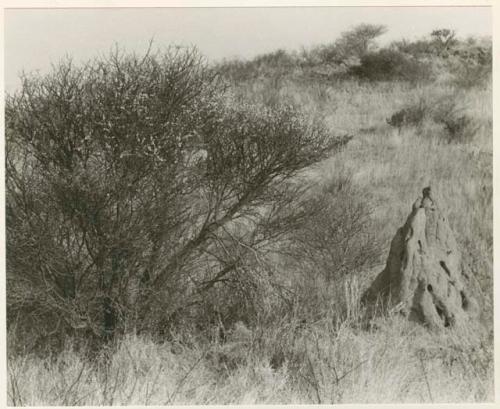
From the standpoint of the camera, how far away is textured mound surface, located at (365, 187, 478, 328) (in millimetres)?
7445

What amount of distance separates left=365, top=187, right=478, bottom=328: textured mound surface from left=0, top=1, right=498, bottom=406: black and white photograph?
2 cm

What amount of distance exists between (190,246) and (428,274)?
7.45 ft

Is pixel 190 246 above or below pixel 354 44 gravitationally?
below

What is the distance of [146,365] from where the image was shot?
22.8 feet

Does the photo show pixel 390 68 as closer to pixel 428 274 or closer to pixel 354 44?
pixel 354 44

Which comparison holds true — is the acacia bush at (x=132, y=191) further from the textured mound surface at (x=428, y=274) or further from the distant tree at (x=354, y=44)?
the distant tree at (x=354, y=44)

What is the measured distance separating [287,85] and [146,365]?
1181cm

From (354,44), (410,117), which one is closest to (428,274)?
(410,117)

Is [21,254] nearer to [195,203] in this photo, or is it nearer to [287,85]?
[195,203]

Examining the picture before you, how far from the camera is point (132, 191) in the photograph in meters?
7.06

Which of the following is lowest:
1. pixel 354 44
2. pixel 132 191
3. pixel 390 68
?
pixel 132 191

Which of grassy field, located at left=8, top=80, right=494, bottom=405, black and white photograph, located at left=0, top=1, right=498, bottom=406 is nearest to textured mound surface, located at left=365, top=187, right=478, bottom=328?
Result: black and white photograph, located at left=0, top=1, right=498, bottom=406

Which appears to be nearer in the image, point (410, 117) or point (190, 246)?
point (190, 246)

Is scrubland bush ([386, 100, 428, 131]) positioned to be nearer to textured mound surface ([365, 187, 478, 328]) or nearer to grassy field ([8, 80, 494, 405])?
grassy field ([8, 80, 494, 405])
